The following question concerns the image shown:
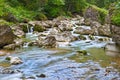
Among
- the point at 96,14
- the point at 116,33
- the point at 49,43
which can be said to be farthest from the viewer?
the point at 96,14

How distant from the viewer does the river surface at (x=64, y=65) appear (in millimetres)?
10992

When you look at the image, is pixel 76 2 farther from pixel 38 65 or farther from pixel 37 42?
pixel 38 65

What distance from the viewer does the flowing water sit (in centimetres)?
1099

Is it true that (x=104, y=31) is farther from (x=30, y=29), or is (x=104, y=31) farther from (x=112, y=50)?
(x=112, y=50)

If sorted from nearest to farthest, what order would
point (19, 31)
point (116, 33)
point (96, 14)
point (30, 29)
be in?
point (116, 33) < point (19, 31) < point (30, 29) < point (96, 14)

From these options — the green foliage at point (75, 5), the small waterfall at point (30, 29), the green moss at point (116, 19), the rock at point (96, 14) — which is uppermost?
the green foliage at point (75, 5)

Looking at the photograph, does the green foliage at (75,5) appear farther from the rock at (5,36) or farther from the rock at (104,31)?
the rock at (5,36)

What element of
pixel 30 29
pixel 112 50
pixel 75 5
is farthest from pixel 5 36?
pixel 75 5

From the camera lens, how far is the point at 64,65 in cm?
1291

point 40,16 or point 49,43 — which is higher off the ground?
point 40,16

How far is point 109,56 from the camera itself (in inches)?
587

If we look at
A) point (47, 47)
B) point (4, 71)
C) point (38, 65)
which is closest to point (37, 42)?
point (47, 47)

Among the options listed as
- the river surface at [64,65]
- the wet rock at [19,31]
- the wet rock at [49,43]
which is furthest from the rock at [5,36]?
the wet rock at [19,31]

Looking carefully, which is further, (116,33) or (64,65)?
(116,33)
